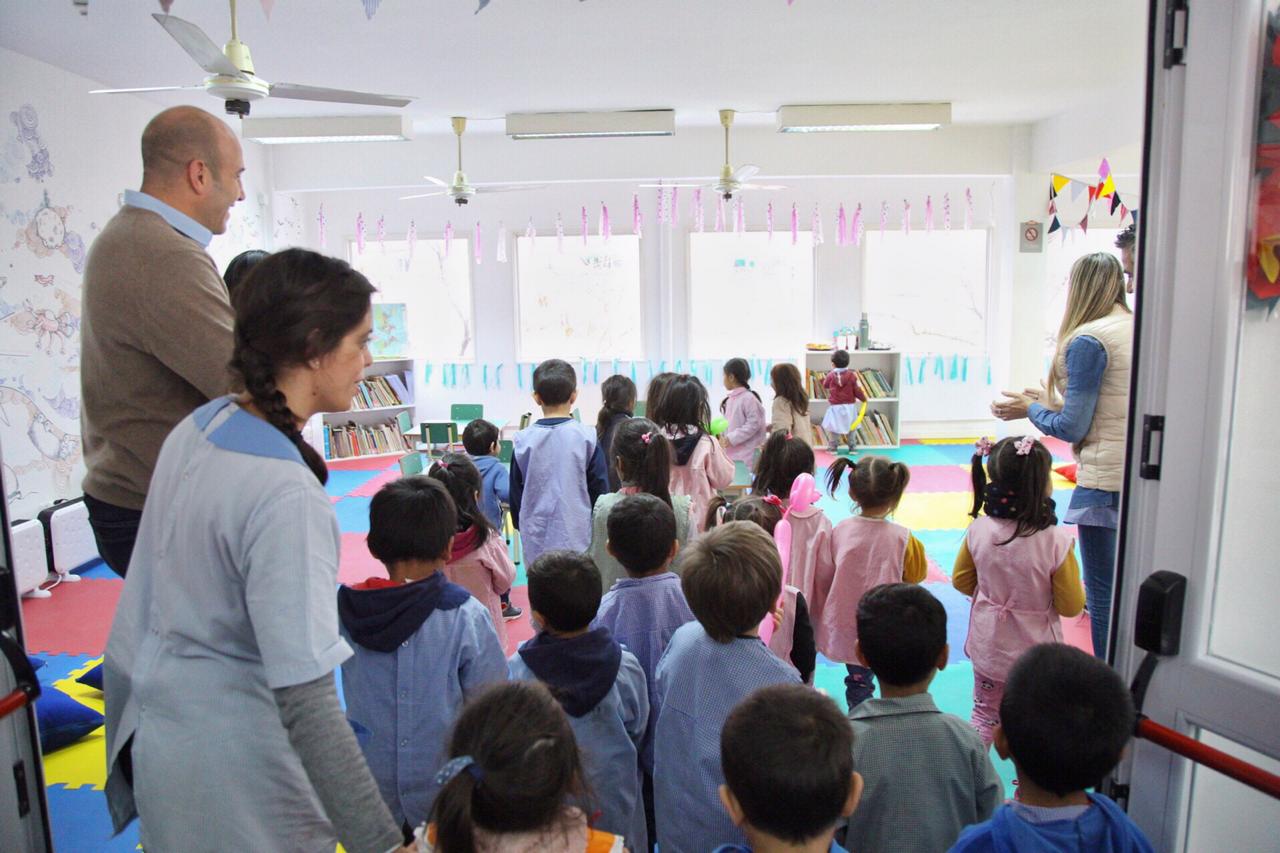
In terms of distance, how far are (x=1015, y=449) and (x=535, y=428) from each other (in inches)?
70.9

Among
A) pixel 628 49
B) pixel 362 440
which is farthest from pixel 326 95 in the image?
pixel 362 440

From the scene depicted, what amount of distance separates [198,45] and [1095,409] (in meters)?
3.56

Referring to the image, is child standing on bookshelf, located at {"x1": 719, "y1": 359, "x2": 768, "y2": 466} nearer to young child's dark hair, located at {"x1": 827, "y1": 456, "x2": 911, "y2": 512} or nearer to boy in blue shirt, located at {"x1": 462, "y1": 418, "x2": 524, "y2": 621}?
boy in blue shirt, located at {"x1": 462, "y1": 418, "x2": 524, "y2": 621}

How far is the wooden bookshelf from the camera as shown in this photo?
877 cm

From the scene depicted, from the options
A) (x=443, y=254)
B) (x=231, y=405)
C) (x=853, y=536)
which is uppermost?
(x=443, y=254)

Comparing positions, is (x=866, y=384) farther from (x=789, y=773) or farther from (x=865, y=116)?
(x=789, y=773)

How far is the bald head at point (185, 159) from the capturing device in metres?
1.50

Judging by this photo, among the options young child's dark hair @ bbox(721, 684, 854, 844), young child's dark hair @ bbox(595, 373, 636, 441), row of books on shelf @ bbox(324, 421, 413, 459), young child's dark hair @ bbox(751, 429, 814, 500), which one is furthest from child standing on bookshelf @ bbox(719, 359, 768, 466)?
row of books on shelf @ bbox(324, 421, 413, 459)

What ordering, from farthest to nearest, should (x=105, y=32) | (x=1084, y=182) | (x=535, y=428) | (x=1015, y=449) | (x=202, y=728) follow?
(x=1084, y=182)
(x=105, y=32)
(x=535, y=428)
(x=1015, y=449)
(x=202, y=728)

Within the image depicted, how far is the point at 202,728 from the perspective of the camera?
106 centimetres

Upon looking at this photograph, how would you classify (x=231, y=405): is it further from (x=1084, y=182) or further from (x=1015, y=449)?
(x=1084, y=182)

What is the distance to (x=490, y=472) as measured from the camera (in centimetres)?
388

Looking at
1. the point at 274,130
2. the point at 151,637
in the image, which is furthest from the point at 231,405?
the point at 274,130

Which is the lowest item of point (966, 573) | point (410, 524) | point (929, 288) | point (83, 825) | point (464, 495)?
point (83, 825)
